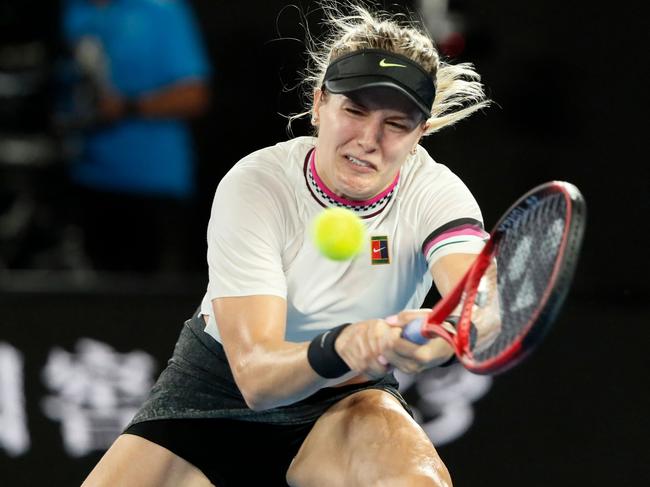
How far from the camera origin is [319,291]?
334cm

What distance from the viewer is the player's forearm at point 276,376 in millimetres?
2955

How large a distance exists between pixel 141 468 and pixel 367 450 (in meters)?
0.69

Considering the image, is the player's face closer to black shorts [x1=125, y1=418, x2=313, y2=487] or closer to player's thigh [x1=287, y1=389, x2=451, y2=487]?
player's thigh [x1=287, y1=389, x2=451, y2=487]

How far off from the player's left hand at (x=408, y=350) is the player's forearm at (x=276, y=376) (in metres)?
0.23

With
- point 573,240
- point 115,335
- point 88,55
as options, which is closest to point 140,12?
point 88,55

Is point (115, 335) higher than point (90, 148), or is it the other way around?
point (90, 148)

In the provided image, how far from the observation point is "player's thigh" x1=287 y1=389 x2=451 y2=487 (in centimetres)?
310

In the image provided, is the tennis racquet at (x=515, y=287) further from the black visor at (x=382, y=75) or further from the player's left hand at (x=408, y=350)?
the black visor at (x=382, y=75)

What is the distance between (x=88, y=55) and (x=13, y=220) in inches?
35.2

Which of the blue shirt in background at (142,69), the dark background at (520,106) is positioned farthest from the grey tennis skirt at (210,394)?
the blue shirt in background at (142,69)

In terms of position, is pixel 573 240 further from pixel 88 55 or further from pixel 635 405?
pixel 88 55

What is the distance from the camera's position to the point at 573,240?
250 centimetres

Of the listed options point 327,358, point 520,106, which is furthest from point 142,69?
point 327,358

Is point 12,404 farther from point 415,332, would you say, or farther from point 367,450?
point 415,332
